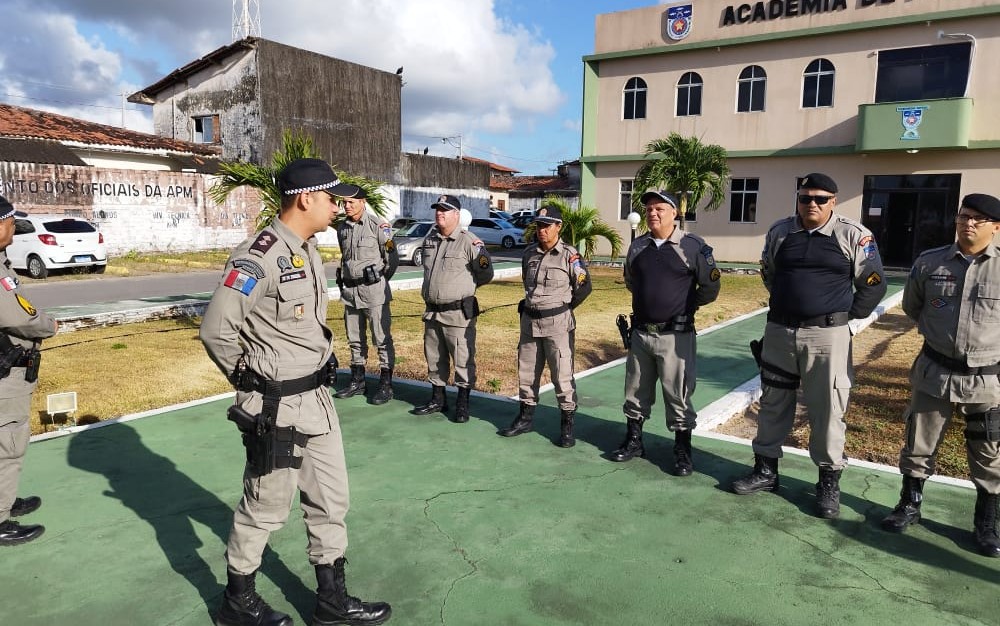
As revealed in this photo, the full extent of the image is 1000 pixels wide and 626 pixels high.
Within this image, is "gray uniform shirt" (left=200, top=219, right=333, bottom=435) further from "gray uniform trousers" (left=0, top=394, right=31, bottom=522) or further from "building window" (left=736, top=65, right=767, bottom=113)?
"building window" (left=736, top=65, right=767, bottom=113)

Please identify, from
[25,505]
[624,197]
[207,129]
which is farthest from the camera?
[207,129]

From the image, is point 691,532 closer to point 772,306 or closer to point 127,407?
point 772,306

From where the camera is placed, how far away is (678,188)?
17.9 meters

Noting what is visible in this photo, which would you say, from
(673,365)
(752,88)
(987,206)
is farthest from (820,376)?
(752,88)

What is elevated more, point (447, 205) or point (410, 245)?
point (447, 205)

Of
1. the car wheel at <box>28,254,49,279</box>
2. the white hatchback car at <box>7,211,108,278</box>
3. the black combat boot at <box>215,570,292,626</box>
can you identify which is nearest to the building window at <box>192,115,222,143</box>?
the white hatchback car at <box>7,211,108,278</box>

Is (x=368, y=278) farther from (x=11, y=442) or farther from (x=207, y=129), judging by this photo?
(x=207, y=129)

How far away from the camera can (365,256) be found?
618 centimetres

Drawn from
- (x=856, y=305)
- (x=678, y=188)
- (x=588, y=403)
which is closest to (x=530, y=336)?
(x=588, y=403)

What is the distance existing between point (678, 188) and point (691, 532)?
50.4 ft

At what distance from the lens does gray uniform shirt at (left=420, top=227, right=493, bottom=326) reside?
5652 millimetres

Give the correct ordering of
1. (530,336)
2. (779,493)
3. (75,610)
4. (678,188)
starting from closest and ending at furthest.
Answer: (75,610), (779,493), (530,336), (678,188)

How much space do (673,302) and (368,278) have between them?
2835 mm

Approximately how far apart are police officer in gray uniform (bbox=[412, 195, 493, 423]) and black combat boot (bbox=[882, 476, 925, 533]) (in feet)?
10.1
